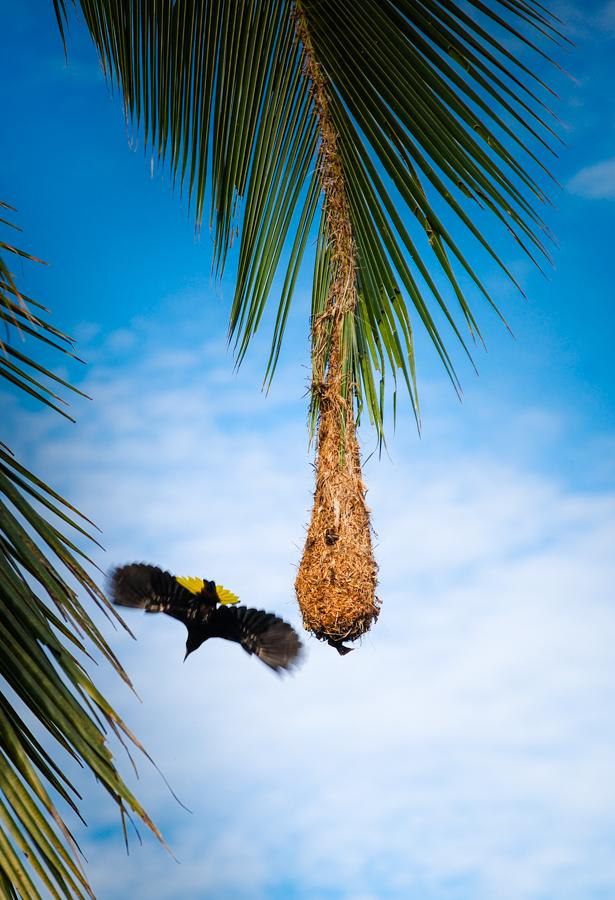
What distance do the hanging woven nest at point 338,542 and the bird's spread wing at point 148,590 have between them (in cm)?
193

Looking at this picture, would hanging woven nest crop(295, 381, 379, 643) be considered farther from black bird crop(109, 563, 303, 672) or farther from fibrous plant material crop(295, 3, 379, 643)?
black bird crop(109, 563, 303, 672)

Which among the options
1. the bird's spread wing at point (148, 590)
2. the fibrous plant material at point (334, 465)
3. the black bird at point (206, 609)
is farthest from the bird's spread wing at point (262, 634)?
the fibrous plant material at point (334, 465)

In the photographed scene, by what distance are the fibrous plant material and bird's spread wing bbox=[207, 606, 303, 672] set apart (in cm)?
163

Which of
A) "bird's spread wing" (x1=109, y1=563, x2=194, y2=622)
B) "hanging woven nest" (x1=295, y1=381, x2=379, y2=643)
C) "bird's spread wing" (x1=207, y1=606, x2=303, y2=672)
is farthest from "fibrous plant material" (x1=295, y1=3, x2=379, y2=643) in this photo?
"bird's spread wing" (x1=109, y1=563, x2=194, y2=622)

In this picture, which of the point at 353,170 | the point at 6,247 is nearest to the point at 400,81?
the point at 353,170

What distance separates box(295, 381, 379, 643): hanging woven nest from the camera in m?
2.48

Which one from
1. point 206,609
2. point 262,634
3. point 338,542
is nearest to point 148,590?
point 206,609

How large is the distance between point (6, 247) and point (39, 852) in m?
0.78

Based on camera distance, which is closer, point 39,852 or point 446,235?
point 39,852

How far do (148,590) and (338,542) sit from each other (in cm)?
214

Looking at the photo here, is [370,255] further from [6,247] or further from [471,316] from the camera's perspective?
[6,247]

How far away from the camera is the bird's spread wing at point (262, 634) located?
4.31 metres

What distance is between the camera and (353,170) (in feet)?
7.13

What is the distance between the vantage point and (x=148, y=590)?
4469 millimetres
